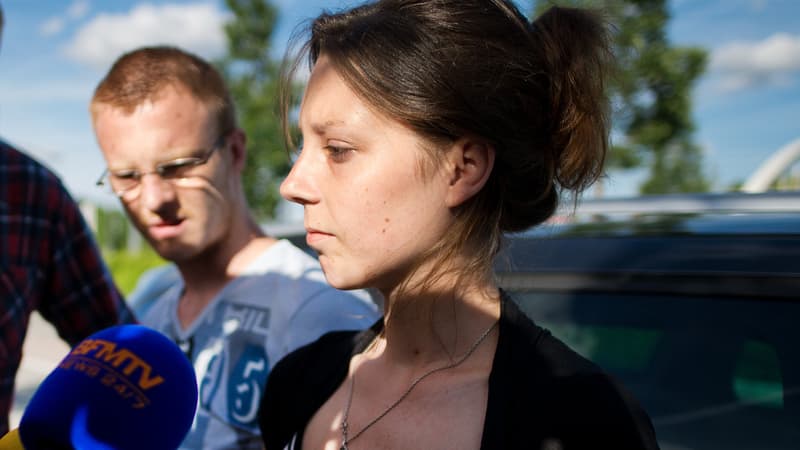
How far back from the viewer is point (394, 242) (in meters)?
1.25

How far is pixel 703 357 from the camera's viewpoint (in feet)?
5.70

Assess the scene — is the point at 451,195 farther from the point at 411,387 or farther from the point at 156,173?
the point at 156,173

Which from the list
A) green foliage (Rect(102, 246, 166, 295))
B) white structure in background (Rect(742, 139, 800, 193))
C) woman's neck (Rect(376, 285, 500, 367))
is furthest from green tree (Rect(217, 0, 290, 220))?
woman's neck (Rect(376, 285, 500, 367))

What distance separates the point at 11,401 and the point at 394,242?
1330 mm

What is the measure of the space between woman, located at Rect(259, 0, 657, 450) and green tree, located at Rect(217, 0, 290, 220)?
12172mm

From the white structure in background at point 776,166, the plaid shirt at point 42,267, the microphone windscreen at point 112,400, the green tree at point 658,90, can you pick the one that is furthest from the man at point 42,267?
the green tree at point 658,90

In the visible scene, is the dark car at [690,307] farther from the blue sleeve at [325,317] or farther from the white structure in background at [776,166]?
the white structure in background at [776,166]

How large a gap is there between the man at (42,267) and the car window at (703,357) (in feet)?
4.00

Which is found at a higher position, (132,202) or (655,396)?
(132,202)

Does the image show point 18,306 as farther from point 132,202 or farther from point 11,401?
point 132,202

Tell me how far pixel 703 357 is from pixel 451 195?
85cm

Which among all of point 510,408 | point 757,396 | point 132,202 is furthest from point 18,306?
point 757,396

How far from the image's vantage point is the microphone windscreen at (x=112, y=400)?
1036 mm

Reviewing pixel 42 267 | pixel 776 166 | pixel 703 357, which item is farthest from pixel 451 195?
pixel 776 166
